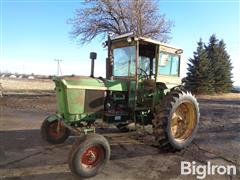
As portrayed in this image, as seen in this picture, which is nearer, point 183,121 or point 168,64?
point 183,121

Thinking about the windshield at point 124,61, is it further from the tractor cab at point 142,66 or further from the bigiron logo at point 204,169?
the bigiron logo at point 204,169

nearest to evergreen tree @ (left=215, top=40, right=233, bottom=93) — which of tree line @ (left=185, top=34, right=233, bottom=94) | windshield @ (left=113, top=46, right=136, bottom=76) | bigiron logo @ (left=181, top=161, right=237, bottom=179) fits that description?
tree line @ (left=185, top=34, right=233, bottom=94)

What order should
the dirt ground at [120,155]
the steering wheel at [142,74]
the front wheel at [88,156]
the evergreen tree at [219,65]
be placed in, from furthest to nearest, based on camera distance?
the evergreen tree at [219,65] → the steering wheel at [142,74] → the dirt ground at [120,155] → the front wheel at [88,156]

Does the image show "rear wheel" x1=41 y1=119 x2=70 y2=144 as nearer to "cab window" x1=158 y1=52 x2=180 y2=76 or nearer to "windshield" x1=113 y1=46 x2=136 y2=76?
"windshield" x1=113 y1=46 x2=136 y2=76

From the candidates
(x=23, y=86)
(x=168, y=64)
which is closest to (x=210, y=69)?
(x=23, y=86)

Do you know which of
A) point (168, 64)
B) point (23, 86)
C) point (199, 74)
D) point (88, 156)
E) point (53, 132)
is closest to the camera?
point (88, 156)

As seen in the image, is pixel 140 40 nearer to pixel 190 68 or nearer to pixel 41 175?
pixel 41 175

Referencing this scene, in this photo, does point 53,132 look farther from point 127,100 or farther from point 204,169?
point 204,169

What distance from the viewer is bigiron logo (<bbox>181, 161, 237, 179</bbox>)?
5251 mm

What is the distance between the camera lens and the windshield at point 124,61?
6.79m

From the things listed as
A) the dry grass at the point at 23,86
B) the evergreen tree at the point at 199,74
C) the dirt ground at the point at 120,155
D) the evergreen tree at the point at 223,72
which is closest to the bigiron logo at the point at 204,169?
the dirt ground at the point at 120,155

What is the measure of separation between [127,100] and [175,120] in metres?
1.35

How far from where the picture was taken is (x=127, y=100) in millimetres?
6711

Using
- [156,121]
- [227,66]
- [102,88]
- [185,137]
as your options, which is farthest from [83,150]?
[227,66]
